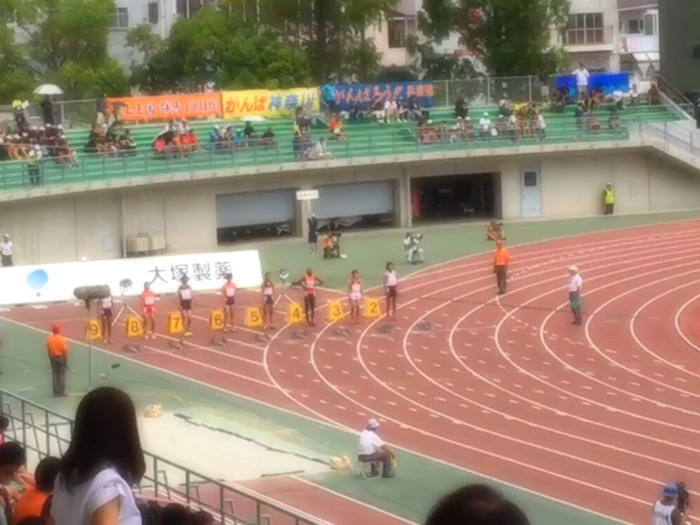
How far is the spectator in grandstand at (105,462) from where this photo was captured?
4.63 m

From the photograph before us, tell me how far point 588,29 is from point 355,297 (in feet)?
138

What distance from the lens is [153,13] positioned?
68500mm

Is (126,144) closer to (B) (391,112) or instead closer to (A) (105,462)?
(B) (391,112)

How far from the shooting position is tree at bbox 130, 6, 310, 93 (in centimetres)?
→ 5466

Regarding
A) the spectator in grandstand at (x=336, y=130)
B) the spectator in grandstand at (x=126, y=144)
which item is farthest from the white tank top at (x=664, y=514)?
the spectator in grandstand at (x=336, y=130)

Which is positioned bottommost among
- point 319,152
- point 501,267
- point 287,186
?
point 501,267

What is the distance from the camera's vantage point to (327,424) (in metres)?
22.8

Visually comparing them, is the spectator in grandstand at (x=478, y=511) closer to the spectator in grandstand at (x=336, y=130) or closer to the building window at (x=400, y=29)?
the spectator in grandstand at (x=336, y=130)

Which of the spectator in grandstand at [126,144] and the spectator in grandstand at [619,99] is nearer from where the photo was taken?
the spectator in grandstand at [126,144]

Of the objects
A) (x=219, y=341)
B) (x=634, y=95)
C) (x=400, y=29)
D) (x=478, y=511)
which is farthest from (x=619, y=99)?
(x=478, y=511)

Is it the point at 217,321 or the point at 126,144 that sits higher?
the point at 126,144

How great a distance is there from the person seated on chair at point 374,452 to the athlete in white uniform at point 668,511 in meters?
5.24

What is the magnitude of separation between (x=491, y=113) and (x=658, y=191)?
526cm

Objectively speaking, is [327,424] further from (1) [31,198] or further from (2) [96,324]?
(1) [31,198]
